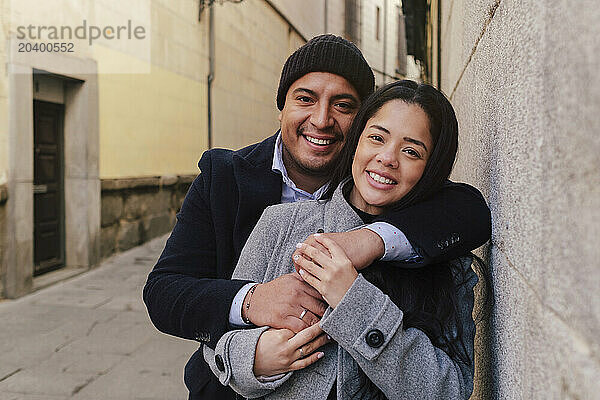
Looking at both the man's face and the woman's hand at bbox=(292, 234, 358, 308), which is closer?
the woman's hand at bbox=(292, 234, 358, 308)

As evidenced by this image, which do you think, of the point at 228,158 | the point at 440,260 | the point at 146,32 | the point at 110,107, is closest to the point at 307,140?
the point at 228,158

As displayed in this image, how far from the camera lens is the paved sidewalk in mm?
3777

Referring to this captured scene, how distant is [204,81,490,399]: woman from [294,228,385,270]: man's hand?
0.02 metres

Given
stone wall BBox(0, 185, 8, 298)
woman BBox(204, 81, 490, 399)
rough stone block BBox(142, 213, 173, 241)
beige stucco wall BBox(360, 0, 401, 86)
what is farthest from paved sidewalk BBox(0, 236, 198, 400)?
beige stucco wall BBox(360, 0, 401, 86)

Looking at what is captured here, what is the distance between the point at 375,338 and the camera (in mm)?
1226

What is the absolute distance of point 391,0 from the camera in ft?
84.4

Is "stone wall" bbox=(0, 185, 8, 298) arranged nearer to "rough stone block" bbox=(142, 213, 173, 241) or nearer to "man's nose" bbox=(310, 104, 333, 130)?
"rough stone block" bbox=(142, 213, 173, 241)

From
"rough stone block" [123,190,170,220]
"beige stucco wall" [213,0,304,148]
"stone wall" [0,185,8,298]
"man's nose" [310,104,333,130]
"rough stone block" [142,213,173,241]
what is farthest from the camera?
"beige stucco wall" [213,0,304,148]

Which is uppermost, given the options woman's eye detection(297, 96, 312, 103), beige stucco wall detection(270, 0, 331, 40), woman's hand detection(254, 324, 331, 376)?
beige stucco wall detection(270, 0, 331, 40)

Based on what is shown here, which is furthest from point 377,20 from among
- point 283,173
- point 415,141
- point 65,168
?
point 415,141

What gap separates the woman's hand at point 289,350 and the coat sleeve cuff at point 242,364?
0.07 feet

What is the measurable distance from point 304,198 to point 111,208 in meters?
6.06

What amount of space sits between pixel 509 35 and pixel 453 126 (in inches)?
11.3

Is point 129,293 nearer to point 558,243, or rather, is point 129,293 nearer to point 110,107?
point 110,107
